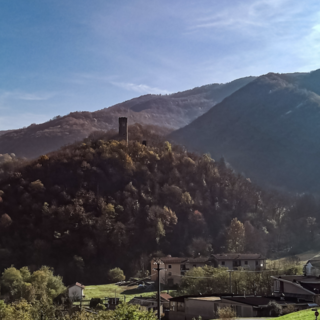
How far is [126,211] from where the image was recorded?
130125 mm

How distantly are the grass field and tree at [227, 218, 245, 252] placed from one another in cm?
3935

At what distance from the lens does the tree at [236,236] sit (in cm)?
12144

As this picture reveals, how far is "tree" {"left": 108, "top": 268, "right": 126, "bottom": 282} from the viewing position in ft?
328

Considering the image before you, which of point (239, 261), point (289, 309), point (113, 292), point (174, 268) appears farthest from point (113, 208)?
point (289, 309)

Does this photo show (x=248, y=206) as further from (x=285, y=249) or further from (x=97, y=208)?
(x=97, y=208)

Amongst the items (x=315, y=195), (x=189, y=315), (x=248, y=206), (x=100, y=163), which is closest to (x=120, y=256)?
(x=100, y=163)

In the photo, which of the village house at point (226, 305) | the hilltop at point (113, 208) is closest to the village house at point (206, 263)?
the hilltop at point (113, 208)

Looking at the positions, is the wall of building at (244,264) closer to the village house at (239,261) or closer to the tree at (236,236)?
the village house at (239,261)

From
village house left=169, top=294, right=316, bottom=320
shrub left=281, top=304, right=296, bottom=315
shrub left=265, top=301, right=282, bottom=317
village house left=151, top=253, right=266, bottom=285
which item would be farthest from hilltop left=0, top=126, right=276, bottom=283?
shrub left=281, top=304, right=296, bottom=315

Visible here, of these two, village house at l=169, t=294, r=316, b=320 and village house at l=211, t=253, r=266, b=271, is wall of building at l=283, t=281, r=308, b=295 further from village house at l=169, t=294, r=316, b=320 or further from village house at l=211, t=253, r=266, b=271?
village house at l=211, t=253, r=266, b=271

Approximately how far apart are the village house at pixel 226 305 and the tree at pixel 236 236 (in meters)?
66.3

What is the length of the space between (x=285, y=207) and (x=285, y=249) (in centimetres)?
3393

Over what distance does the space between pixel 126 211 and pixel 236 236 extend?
1194 inches

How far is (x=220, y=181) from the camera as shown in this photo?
5994 inches
